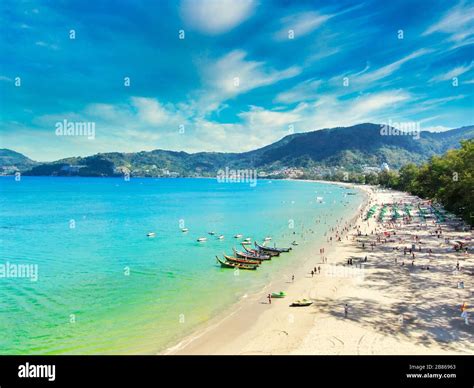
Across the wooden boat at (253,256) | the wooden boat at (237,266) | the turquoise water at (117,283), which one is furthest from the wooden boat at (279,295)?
the wooden boat at (253,256)

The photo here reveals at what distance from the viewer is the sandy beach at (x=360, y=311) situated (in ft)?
66.3

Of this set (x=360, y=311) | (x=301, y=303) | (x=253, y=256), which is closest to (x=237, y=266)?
(x=253, y=256)

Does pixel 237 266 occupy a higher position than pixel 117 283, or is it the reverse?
pixel 237 266

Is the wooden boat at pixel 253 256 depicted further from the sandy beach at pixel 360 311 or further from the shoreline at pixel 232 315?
the sandy beach at pixel 360 311

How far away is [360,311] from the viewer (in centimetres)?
2527

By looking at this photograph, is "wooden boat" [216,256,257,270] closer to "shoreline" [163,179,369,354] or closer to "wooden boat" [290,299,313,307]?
"shoreline" [163,179,369,354]

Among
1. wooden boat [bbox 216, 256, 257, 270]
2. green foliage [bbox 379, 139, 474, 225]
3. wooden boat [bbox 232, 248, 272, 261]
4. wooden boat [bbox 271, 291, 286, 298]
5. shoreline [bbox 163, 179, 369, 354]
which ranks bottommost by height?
shoreline [bbox 163, 179, 369, 354]

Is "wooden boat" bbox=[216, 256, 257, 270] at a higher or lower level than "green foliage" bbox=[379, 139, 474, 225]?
lower

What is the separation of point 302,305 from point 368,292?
21.5 feet

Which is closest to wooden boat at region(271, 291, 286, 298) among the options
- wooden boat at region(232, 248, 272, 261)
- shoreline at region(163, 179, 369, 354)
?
shoreline at region(163, 179, 369, 354)

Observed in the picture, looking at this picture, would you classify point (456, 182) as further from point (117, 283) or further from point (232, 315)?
point (117, 283)

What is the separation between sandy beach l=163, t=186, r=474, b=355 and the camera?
20219 millimetres

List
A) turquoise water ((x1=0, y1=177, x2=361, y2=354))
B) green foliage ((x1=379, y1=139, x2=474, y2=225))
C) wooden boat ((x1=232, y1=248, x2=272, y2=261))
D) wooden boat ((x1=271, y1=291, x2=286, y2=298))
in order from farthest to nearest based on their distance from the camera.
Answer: green foliage ((x1=379, y1=139, x2=474, y2=225)) → wooden boat ((x1=232, y1=248, x2=272, y2=261)) → wooden boat ((x1=271, y1=291, x2=286, y2=298)) → turquoise water ((x1=0, y1=177, x2=361, y2=354))
